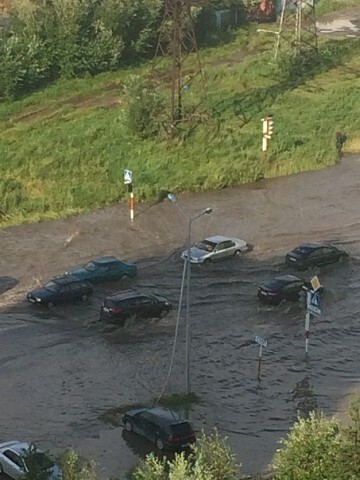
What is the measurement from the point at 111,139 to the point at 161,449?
1223 inches

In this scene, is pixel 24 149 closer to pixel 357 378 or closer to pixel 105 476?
pixel 357 378

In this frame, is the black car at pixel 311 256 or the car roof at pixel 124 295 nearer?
the car roof at pixel 124 295

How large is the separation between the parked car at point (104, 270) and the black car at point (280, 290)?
5.35 meters

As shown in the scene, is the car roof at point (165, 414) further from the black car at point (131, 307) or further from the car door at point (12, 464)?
the black car at point (131, 307)

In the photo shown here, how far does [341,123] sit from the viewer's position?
60.1 m

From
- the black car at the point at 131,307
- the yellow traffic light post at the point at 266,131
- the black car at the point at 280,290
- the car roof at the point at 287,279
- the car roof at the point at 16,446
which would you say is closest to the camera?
the car roof at the point at 16,446

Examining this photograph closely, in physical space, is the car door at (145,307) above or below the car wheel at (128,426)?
below

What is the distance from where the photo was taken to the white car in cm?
4039

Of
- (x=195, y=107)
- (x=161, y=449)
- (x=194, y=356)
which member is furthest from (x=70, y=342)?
(x=195, y=107)

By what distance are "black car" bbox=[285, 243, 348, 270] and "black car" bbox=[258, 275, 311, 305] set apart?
284cm

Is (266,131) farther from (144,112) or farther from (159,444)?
(159,444)

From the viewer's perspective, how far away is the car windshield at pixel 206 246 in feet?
133

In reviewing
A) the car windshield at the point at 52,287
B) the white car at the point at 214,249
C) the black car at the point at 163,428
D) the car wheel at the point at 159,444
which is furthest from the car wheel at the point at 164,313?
the car wheel at the point at 159,444

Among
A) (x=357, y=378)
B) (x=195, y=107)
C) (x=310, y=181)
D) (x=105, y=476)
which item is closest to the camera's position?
(x=105, y=476)
